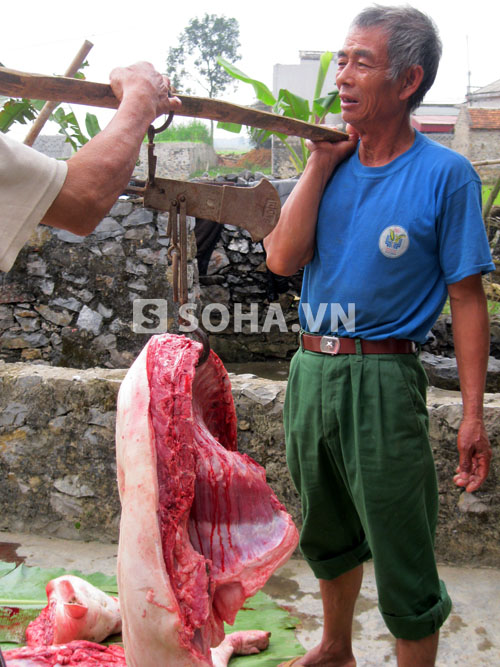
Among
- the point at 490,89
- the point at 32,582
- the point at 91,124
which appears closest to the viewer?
the point at 32,582

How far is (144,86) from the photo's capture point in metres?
1.46

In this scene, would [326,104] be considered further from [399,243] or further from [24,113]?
[399,243]

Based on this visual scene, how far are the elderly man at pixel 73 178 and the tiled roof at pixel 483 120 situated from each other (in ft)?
72.9

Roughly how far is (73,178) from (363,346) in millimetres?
1018

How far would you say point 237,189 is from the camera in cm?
175

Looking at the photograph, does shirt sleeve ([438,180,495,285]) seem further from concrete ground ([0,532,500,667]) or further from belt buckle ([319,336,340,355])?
concrete ground ([0,532,500,667])

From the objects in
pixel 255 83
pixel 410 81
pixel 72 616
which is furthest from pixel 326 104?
pixel 72 616

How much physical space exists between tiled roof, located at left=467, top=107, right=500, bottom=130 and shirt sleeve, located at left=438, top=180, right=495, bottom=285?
70.8 feet

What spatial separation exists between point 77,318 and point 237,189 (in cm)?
450

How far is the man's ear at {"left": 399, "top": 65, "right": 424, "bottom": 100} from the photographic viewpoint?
184cm

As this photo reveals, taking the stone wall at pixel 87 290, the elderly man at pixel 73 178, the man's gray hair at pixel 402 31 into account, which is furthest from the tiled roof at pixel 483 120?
the elderly man at pixel 73 178

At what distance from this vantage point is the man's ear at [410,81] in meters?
1.84

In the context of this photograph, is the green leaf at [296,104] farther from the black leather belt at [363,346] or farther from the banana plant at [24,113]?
the black leather belt at [363,346]

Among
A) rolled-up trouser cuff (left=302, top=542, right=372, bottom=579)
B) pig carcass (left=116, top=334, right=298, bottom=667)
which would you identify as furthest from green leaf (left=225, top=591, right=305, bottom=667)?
pig carcass (left=116, top=334, right=298, bottom=667)
